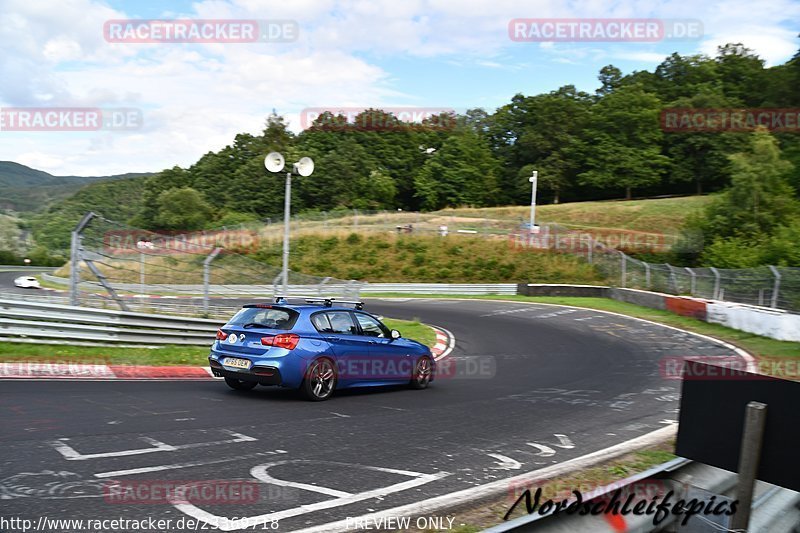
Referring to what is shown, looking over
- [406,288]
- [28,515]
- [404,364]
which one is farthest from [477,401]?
[406,288]

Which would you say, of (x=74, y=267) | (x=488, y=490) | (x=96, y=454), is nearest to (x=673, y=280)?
(x=74, y=267)

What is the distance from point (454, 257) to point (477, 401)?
39.1 metres

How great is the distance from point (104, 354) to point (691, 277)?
23608 millimetres

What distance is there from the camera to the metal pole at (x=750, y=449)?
4047 millimetres

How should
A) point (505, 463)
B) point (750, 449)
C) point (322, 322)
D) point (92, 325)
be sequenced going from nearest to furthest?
point (750, 449), point (505, 463), point (322, 322), point (92, 325)

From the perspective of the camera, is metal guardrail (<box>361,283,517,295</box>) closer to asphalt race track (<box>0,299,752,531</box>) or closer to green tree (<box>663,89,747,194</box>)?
asphalt race track (<box>0,299,752,531</box>)

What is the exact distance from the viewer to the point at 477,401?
10.8m

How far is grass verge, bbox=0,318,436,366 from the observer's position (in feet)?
38.3

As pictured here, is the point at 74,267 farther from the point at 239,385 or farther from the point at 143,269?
the point at 239,385

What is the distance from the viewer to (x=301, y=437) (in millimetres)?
7480

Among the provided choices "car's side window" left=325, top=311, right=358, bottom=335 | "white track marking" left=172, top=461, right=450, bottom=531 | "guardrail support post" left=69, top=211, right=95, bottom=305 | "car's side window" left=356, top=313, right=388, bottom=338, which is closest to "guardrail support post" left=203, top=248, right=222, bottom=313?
"guardrail support post" left=69, top=211, right=95, bottom=305

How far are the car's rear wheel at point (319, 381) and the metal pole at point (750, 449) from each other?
21.9 feet

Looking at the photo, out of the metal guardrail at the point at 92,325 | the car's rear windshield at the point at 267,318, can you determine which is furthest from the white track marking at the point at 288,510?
the metal guardrail at the point at 92,325

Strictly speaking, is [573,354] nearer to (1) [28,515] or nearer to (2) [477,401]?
(2) [477,401]
